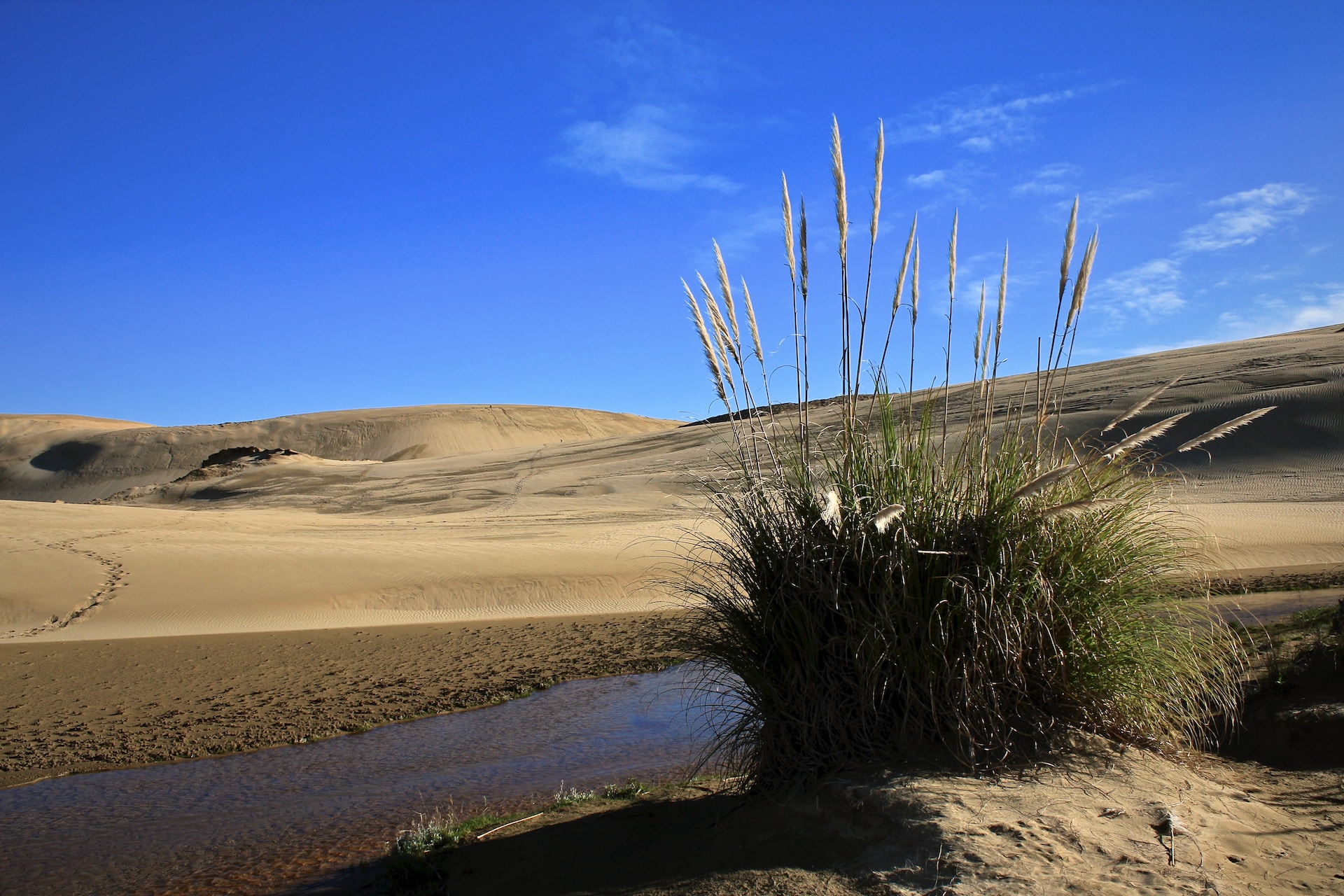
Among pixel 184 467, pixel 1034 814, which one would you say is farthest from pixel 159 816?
pixel 184 467

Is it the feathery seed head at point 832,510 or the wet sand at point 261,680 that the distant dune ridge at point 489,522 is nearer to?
the feathery seed head at point 832,510

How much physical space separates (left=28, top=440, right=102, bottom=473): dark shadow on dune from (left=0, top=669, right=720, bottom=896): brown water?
64.5 meters

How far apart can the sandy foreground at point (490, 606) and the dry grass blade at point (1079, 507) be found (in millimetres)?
782

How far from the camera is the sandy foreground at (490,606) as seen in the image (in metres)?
2.74

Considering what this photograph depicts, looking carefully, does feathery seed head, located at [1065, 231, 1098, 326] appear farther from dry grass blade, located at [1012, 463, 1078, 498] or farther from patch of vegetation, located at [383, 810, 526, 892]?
patch of vegetation, located at [383, 810, 526, 892]

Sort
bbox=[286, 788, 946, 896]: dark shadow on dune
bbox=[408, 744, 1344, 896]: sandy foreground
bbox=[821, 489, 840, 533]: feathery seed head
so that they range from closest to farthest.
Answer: bbox=[408, 744, 1344, 896]: sandy foreground < bbox=[286, 788, 946, 896]: dark shadow on dune < bbox=[821, 489, 840, 533]: feathery seed head

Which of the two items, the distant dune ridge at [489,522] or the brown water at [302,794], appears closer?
the brown water at [302,794]

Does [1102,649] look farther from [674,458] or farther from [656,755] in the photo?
[674,458]

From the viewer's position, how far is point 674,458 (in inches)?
1166

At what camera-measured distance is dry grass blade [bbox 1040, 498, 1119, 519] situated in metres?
2.79

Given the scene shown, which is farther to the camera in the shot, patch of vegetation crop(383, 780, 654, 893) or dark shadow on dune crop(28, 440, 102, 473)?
dark shadow on dune crop(28, 440, 102, 473)

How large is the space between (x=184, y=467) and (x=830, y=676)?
65.4 metres

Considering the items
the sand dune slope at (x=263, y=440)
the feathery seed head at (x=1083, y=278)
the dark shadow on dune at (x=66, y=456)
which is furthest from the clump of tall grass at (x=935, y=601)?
the dark shadow on dune at (x=66, y=456)

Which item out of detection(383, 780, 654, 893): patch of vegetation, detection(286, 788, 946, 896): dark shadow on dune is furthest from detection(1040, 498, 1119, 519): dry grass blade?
detection(383, 780, 654, 893): patch of vegetation
